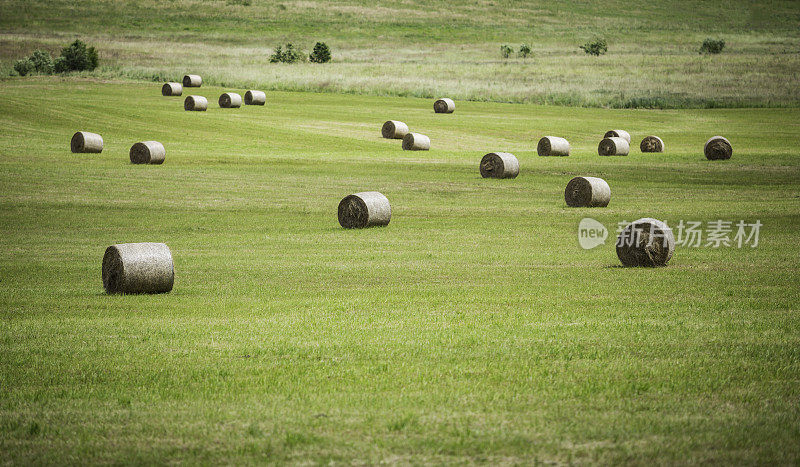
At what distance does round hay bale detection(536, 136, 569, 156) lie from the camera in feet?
178

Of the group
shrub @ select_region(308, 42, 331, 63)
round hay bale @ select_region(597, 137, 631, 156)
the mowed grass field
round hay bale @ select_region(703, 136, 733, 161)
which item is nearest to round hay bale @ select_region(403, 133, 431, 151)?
round hay bale @ select_region(597, 137, 631, 156)

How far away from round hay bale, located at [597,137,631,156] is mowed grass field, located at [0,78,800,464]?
510 inches

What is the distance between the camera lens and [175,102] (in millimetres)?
77000

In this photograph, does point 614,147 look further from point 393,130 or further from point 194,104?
point 194,104

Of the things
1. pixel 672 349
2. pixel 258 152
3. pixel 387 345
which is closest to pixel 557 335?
pixel 672 349

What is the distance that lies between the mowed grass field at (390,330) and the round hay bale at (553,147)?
12469mm

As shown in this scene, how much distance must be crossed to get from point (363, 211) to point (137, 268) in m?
12.0

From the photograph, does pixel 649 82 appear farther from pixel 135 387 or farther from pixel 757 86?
pixel 135 387

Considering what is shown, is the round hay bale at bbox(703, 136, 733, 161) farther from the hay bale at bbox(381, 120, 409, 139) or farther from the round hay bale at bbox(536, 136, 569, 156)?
the hay bale at bbox(381, 120, 409, 139)

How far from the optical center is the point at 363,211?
29.6 m

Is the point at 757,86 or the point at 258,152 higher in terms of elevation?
the point at 757,86

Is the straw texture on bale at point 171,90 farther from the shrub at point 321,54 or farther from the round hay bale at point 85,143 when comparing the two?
the shrub at point 321,54

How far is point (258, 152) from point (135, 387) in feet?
141

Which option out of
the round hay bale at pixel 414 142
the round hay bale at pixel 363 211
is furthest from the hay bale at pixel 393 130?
the round hay bale at pixel 363 211
